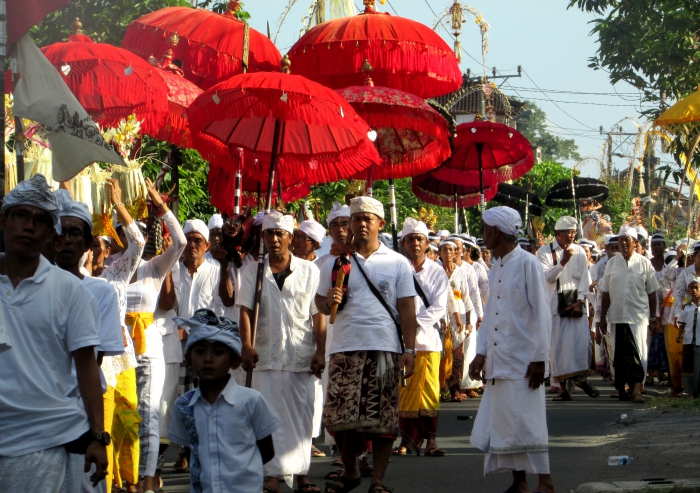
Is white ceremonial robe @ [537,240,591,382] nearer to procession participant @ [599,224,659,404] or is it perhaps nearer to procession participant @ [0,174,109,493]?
procession participant @ [599,224,659,404]

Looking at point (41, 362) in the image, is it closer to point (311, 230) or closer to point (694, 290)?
point (311, 230)

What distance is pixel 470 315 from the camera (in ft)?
48.5

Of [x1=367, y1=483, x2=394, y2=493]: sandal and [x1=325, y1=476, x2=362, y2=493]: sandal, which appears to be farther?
[x1=325, y1=476, x2=362, y2=493]: sandal

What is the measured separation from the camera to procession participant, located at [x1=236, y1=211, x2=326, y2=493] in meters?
7.95

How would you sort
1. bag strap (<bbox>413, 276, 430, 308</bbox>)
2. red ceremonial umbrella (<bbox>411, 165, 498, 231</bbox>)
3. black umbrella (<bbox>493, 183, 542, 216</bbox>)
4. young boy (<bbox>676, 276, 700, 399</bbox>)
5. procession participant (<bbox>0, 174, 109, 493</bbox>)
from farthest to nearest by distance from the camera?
1. black umbrella (<bbox>493, 183, 542, 216</bbox>)
2. red ceremonial umbrella (<bbox>411, 165, 498, 231</bbox>)
3. young boy (<bbox>676, 276, 700, 399</bbox>)
4. bag strap (<bbox>413, 276, 430, 308</bbox>)
5. procession participant (<bbox>0, 174, 109, 493</bbox>)

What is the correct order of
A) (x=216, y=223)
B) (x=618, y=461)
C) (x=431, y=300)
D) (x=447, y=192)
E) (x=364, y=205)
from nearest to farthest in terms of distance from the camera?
(x=364, y=205), (x=618, y=461), (x=431, y=300), (x=216, y=223), (x=447, y=192)

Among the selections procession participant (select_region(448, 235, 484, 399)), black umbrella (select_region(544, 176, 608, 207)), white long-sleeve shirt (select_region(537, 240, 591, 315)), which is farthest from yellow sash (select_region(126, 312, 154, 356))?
black umbrella (select_region(544, 176, 608, 207))

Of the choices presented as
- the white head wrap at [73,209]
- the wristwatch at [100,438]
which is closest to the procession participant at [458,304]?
the white head wrap at [73,209]

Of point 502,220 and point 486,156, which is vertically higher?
point 486,156

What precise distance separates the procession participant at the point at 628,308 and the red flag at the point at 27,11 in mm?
10544

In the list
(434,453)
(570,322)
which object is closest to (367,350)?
(434,453)

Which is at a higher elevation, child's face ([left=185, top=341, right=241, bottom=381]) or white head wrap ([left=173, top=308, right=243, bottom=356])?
white head wrap ([left=173, top=308, right=243, bottom=356])

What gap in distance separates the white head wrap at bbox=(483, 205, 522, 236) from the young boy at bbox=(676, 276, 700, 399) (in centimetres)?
714

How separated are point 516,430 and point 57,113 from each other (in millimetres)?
3791
